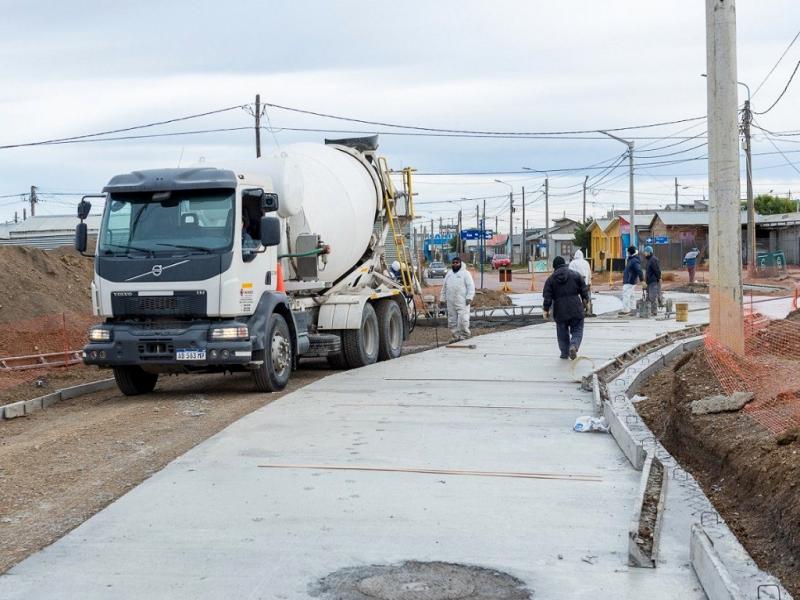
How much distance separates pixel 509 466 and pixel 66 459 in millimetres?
3779

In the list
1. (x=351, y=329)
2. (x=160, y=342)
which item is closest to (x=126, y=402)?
(x=160, y=342)

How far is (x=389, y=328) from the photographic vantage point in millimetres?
18078

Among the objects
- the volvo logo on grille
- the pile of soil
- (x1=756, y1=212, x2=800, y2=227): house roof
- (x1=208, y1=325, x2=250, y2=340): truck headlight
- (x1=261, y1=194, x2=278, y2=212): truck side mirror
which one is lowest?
the pile of soil

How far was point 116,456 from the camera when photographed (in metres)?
9.02

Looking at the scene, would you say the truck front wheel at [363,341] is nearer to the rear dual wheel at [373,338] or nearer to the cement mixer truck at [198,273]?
the rear dual wheel at [373,338]

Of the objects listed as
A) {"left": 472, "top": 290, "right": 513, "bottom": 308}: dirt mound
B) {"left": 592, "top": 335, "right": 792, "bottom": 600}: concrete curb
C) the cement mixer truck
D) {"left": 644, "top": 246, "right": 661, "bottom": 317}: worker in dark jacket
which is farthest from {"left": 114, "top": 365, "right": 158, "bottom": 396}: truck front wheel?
{"left": 472, "top": 290, "right": 513, "bottom": 308}: dirt mound

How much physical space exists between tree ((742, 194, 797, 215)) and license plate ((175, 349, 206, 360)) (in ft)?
286

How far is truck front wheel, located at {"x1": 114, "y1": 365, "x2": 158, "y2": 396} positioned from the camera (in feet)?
44.6

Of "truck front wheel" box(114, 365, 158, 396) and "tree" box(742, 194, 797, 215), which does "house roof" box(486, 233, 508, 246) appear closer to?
"tree" box(742, 194, 797, 215)

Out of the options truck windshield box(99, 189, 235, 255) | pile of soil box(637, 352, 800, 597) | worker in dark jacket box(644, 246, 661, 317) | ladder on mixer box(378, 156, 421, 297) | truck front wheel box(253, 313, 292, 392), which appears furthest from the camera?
worker in dark jacket box(644, 246, 661, 317)

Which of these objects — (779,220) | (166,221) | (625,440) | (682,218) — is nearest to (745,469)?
(625,440)

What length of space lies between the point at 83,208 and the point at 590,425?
6980 mm

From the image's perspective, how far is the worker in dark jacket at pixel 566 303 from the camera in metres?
16.1

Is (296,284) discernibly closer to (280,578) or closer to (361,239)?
(361,239)
